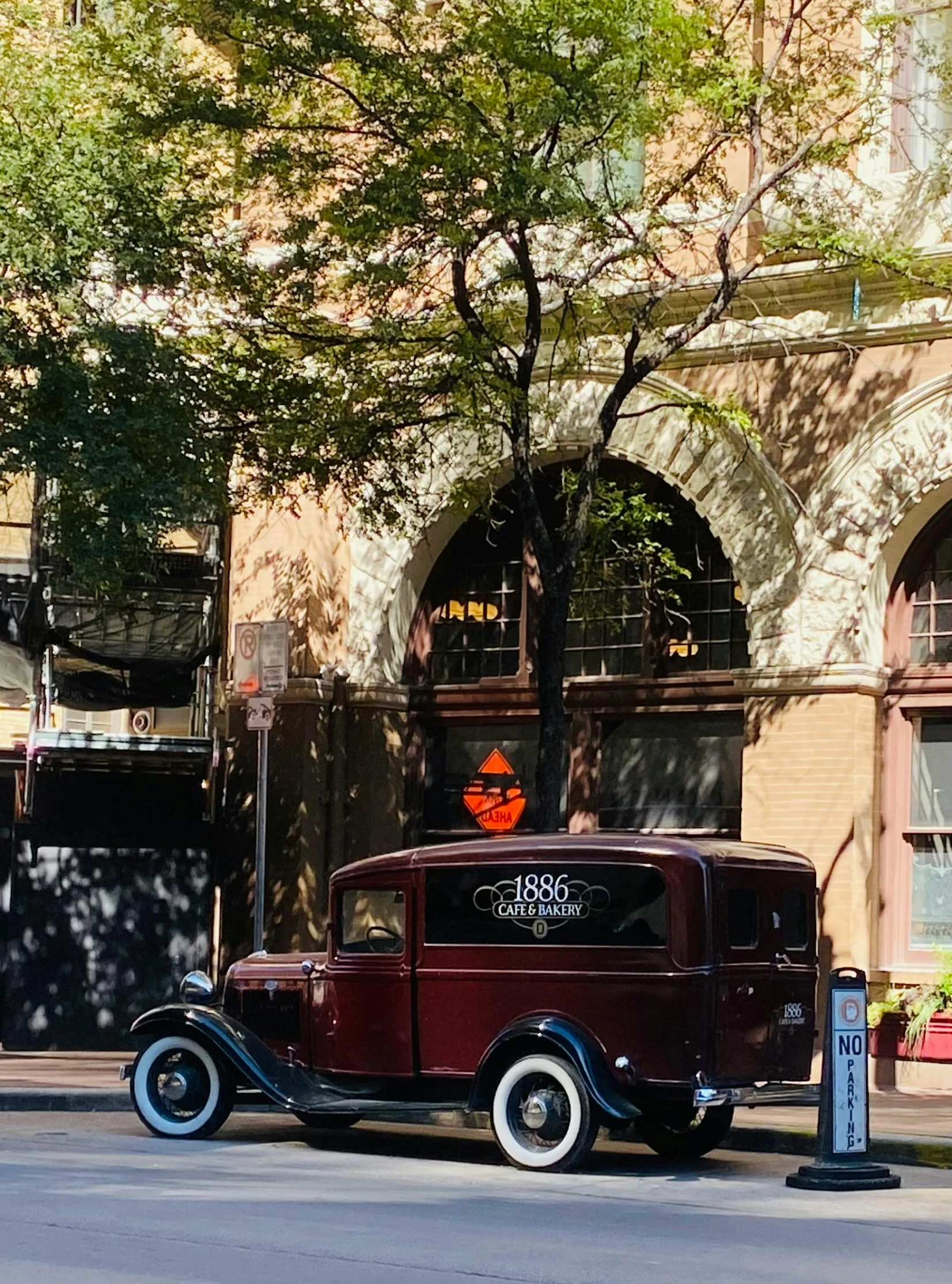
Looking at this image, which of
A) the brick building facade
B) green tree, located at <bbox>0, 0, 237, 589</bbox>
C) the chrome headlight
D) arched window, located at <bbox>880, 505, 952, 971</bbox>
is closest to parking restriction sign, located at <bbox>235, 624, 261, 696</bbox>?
green tree, located at <bbox>0, 0, 237, 589</bbox>

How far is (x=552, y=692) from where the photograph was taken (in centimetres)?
1471

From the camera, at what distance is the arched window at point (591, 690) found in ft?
58.8

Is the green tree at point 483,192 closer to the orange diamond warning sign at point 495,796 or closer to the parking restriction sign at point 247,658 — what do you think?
the parking restriction sign at point 247,658

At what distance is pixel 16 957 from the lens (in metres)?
19.5

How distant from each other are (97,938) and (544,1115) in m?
8.84

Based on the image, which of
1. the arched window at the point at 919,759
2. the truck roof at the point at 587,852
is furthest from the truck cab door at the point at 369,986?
the arched window at the point at 919,759

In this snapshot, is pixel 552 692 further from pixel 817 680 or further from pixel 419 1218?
pixel 419 1218

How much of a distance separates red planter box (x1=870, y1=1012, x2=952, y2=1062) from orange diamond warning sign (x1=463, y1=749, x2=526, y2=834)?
164 inches

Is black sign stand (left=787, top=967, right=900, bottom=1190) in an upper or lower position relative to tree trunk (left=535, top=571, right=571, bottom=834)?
lower

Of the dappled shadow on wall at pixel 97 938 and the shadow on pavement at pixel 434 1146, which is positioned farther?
the dappled shadow on wall at pixel 97 938

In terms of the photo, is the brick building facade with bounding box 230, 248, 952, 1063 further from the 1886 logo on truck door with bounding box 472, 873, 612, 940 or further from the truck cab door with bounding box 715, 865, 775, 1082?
the 1886 logo on truck door with bounding box 472, 873, 612, 940

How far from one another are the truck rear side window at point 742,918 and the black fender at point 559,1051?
1083mm

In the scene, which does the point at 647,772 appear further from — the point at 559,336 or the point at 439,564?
the point at 559,336

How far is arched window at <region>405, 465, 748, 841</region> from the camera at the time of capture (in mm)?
17922
